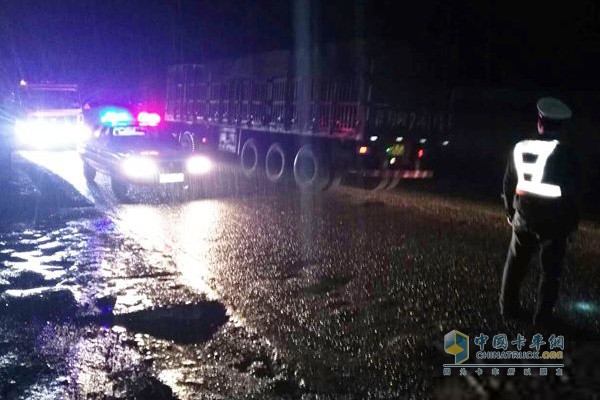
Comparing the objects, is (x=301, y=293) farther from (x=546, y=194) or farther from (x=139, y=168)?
(x=139, y=168)

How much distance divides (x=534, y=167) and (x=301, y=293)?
2.55m

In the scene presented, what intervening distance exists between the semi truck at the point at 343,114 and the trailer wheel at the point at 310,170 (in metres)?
0.02

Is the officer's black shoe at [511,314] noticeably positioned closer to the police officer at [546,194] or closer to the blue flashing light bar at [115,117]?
the police officer at [546,194]

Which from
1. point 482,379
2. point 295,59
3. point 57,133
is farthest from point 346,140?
point 57,133

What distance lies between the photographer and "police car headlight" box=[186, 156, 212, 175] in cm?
1109

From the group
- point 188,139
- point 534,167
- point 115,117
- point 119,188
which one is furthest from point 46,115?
point 534,167

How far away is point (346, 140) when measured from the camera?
10812 mm

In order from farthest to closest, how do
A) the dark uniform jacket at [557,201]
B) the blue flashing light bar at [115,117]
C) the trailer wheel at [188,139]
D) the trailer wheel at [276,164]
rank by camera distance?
the trailer wheel at [188,139] < the trailer wheel at [276,164] < the blue flashing light bar at [115,117] < the dark uniform jacket at [557,201]

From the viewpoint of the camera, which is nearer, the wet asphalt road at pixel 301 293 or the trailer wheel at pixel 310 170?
the wet asphalt road at pixel 301 293

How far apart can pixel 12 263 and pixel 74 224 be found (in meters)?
2.07

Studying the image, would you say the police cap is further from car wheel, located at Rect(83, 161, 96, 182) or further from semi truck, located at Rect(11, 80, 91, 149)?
semi truck, located at Rect(11, 80, 91, 149)

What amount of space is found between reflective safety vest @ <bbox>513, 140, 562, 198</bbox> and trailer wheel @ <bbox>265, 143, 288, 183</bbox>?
27.9 feet
